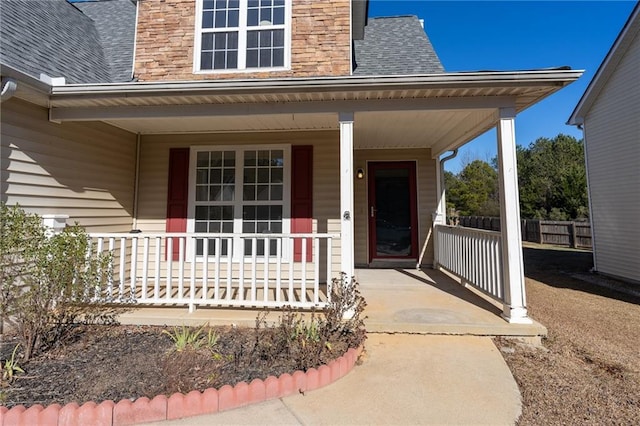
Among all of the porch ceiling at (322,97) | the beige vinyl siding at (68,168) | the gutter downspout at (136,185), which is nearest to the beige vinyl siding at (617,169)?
the porch ceiling at (322,97)

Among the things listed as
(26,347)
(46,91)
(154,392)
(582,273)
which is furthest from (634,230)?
(46,91)

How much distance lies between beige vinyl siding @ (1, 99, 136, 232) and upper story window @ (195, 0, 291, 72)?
195cm

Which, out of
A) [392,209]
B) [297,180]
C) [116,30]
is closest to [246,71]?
[297,180]

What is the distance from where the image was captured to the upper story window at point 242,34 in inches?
207

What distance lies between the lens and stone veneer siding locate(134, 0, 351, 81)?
203 inches

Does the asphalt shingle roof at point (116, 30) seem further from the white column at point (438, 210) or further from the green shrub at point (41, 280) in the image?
the white column at point (438, 210)

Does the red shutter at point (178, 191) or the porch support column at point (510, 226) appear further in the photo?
the red shutter at point (178, 191)

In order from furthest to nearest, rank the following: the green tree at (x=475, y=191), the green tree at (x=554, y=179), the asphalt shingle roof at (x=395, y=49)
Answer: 1. the green tree at (x=475, y=191)
2. the green tree at (x=554, y=179)
3. the asphalt shingle roof at (x=395, y=49)

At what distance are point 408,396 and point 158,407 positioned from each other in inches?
68.8

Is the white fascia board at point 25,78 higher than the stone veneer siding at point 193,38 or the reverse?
the reverse

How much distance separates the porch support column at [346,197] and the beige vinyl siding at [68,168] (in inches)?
143

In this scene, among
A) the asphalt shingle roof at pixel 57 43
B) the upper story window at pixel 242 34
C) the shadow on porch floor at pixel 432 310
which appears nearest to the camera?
the shadow on porch floor at pixel 432 310

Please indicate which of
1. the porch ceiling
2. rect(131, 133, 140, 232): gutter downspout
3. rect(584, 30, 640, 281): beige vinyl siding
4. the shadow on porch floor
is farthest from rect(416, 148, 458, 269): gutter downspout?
rect(131, 133, 140, 232): gutter downspout

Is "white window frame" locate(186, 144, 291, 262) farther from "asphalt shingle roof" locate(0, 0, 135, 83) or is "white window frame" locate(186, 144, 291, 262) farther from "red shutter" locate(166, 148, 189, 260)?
"asphalt shingle roof" locate(0, 0, 135, 83)
